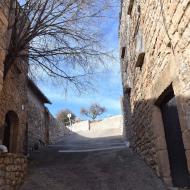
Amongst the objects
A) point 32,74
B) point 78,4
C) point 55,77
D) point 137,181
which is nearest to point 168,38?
point 137,181

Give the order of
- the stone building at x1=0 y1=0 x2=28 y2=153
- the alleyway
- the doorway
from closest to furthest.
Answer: the doorway → the alleyway → the stone building at x1=0 y1=0 x2=28 y2=153

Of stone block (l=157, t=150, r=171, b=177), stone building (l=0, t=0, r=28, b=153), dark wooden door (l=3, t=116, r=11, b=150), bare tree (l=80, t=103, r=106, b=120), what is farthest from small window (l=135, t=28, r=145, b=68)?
bare tree (l=80, t=103, r=106, b=120)

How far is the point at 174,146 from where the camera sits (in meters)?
5.18

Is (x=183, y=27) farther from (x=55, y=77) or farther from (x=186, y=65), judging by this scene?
(x=55, y=77)

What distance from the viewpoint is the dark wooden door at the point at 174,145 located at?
194 inches

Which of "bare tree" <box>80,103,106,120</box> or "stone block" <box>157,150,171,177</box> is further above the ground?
"bare tree" <box>80,103,106,120</box>

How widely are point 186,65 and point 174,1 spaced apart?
81 centimetres

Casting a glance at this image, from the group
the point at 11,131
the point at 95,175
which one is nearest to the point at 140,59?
the point at 95,175

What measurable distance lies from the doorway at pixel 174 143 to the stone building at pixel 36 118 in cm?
673

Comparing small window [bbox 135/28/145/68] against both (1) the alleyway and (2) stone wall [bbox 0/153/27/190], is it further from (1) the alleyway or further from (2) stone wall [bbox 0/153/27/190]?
(2) stone wall [bbox 0/153/27/190]

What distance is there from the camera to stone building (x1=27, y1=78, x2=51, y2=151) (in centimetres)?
1133

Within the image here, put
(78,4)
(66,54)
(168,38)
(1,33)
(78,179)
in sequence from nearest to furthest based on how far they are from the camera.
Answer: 1. (168,38)
2. (1,33)
3. (78,179)
4. (78,4)
5. (66,54)

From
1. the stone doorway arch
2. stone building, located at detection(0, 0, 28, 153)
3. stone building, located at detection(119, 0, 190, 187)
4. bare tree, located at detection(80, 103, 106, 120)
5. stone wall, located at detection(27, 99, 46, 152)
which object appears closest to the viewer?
stone building, located at detection(119, 0, 190, 187)

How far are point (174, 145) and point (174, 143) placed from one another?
4 cm
